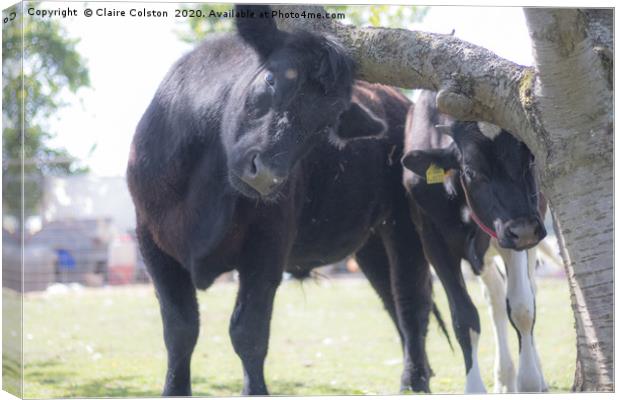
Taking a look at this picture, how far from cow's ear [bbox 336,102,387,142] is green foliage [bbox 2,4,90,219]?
6.76 feet

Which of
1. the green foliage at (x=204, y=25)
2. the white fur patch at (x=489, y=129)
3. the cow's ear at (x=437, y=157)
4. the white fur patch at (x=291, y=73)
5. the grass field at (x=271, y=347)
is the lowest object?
the grass field at (x=271, y=347)

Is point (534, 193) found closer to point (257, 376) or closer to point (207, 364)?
point (257, 376)

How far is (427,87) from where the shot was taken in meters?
5.96

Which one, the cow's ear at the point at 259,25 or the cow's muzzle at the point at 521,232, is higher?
the cow's ear at the point at 259,25

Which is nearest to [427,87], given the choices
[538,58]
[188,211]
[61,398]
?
[538,58]

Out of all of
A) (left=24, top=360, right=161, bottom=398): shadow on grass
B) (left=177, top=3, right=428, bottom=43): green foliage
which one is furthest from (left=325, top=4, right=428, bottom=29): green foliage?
(left=24, top=360, right=161, bottom=398): shadow on grass

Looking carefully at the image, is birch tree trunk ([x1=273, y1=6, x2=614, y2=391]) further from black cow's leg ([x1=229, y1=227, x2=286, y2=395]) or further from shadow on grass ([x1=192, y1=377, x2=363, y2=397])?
shadow on grass ([x1=192, y1=377, x2=363, y2=397])

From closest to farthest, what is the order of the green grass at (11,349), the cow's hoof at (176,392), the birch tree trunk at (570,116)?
the birch tree trunk at (570,116) → the green grass at (11,349) → the cow's hoof at (176,392)

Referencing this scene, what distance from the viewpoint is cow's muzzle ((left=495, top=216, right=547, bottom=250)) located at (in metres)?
6.32

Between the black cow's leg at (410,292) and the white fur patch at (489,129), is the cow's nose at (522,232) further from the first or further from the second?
the black cow's leg at (410,292)

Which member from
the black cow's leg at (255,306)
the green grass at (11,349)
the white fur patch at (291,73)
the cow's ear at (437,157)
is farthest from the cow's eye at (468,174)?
the green grass at (11,349)

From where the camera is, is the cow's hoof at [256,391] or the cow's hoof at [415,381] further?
the cow's hoof at [415,381]

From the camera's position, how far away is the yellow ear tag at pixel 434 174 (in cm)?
689

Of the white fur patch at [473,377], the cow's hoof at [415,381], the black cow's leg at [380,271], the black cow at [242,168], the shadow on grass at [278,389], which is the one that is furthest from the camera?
the black cow's leg at [380,271]
